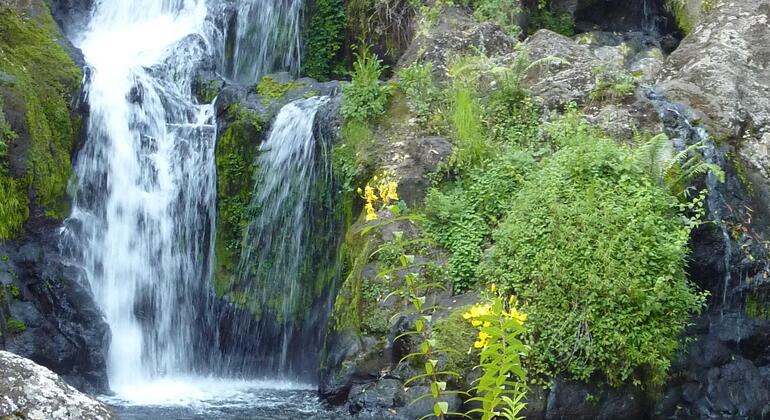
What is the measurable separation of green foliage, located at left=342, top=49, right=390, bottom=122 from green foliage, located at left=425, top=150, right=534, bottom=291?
1.48 meters

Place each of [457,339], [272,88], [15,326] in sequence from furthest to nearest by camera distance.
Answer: [272,88] < [15,326] < [457,339]

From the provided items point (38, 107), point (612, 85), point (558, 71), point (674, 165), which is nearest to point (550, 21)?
point (558, 71)

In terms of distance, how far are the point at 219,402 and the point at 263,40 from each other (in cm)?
667

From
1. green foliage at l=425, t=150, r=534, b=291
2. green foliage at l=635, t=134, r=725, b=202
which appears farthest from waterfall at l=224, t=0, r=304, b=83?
green foliage at l=635, t=134, r=725, b=202

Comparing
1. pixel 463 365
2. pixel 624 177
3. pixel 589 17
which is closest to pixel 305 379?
pixel 463 365

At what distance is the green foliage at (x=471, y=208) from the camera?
30.4ft

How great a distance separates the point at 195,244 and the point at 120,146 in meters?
1.57

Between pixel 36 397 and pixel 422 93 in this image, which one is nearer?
pixel 36 397

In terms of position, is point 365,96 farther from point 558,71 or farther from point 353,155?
point 558,71

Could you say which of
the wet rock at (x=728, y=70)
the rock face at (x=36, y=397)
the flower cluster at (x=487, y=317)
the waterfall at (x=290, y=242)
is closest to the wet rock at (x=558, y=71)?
the wet rock at (x=728, y=70)

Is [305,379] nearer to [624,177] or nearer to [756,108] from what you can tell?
[624,177]

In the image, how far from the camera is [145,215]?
38.1 feet

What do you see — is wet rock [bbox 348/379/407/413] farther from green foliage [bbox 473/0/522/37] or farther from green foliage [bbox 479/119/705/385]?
green foliage [bbox 473/0/522/37]

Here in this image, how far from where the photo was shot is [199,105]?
12594 mm
